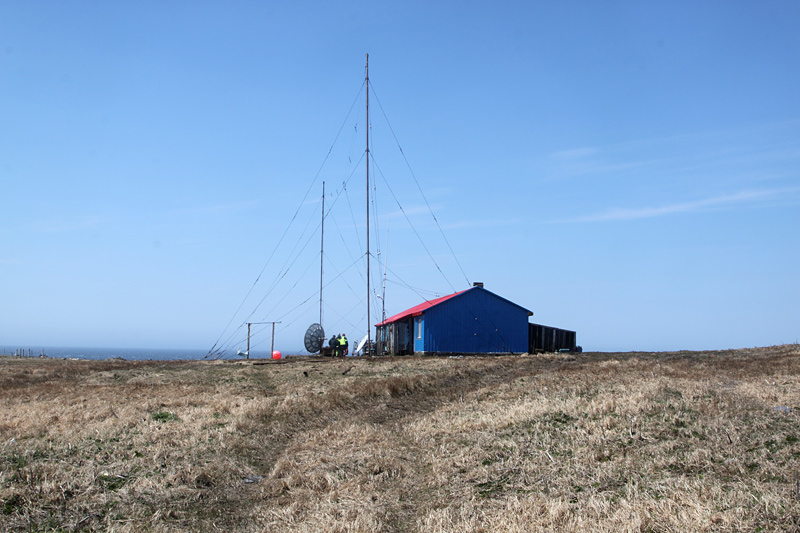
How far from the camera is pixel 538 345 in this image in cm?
4900

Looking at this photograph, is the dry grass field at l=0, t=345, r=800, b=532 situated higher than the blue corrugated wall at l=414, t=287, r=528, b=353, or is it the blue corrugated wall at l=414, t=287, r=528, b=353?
the blue corrugated wall at l=414, t=287, r=528, b=353

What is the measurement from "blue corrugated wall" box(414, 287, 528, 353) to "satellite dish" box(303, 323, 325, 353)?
8.95 meters

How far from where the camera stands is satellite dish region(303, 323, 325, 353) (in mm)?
49719

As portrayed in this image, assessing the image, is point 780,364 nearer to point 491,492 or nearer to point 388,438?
point 388,438

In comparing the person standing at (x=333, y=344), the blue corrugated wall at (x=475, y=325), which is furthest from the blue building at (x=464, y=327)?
the person standing at (x=333, y=344)

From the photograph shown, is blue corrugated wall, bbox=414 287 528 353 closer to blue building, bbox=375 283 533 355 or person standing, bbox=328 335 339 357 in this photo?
blue building, bbox=375 283 533 355

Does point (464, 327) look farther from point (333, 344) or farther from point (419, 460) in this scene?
point (419, 460)

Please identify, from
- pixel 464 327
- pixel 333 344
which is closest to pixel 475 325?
pixel 464 327

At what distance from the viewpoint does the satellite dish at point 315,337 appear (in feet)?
163

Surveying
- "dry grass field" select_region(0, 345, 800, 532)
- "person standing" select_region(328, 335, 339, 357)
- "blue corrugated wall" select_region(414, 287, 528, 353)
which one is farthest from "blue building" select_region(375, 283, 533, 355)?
"dry grass field" select_region(0, 345, 800, 532)

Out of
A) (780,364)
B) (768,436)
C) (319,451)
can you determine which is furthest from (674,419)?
(780,364)

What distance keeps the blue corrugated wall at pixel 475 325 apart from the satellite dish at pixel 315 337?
8.95 m

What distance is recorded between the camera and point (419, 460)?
38.7 ft

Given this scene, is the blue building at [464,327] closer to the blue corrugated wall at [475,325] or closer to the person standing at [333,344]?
the blue corrugated wall at [475,325]
